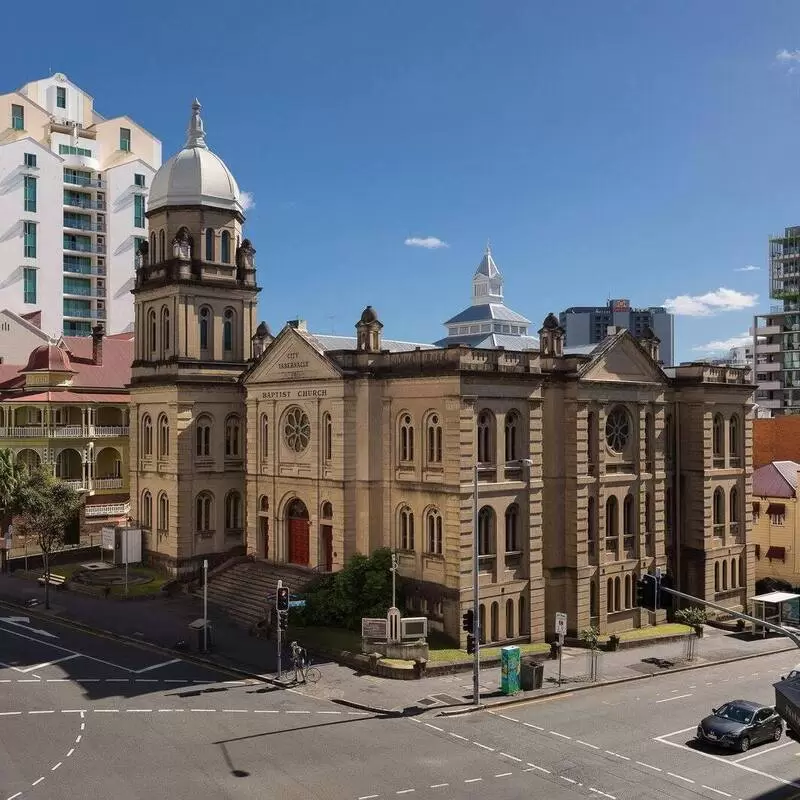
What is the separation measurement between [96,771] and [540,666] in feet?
58.0

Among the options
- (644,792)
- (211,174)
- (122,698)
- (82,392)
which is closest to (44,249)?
(82,392)

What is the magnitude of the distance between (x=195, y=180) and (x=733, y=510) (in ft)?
125

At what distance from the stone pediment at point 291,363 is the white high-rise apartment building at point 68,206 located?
46.5 m

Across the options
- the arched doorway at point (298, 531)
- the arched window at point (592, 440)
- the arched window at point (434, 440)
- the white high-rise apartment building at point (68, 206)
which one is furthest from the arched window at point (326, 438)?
the white high-rise apartment building at point (68, 206)

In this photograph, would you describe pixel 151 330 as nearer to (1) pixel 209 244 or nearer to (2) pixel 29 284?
(1) pixel 209 244

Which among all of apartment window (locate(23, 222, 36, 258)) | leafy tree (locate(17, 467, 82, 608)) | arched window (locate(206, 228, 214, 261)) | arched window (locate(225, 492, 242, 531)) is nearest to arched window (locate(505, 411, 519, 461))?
arched window (locate(225, 492, 242, 531))

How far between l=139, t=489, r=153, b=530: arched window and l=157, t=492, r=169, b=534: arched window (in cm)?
98

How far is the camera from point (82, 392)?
7062 centimetres

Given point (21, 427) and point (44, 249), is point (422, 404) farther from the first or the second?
point (44, 249)

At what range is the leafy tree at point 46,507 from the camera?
51625mm

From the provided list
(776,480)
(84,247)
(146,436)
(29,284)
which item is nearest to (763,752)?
(776,480)

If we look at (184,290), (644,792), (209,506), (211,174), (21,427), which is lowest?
(644,792)

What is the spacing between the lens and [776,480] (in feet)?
202

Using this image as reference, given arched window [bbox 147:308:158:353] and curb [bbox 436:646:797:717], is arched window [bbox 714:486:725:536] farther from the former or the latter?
arched window [bbox 147:308:158:353]
